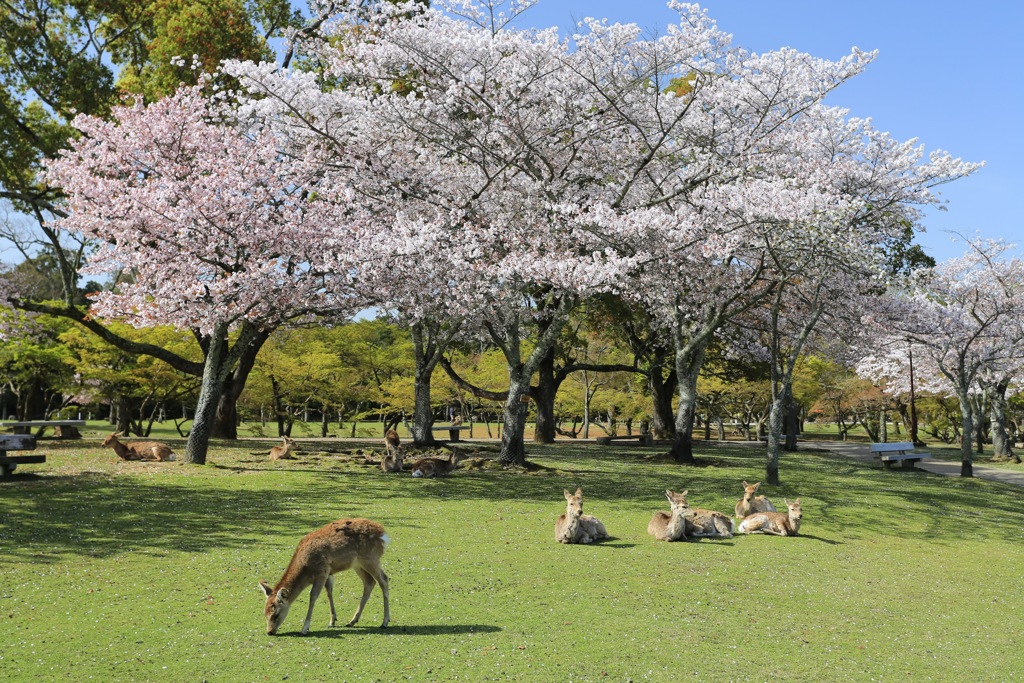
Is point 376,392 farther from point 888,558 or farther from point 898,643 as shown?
point 898,643

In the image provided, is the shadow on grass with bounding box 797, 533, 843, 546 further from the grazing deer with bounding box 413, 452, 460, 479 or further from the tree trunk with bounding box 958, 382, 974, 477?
the tree trunk with bounding box 958, 382, 974, 477

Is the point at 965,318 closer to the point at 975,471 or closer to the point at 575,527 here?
the point at 975,471

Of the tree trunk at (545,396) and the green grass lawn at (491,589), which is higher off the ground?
the tree trunk at (545,396)

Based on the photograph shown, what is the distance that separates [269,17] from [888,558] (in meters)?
26.6

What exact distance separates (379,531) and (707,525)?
743cm

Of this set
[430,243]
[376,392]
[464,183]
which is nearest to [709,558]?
[430,243]

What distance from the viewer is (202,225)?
66.6 ft

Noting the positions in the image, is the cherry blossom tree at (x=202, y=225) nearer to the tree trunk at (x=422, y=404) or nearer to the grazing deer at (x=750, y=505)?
the tree trunk at (x=422, y=404)

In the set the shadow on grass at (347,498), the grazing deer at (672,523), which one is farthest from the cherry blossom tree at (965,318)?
the grazing deer at (672,523)

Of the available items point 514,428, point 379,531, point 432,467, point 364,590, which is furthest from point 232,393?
point 379,531

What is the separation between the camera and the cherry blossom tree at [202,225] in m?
20.3

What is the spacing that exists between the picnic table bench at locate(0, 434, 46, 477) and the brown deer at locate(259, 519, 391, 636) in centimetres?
1191

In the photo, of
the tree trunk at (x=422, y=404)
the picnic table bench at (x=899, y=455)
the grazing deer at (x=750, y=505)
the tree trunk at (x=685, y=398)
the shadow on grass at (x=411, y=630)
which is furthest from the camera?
the tree trunk at (x=422, y=404)

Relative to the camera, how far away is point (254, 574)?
1012cm
